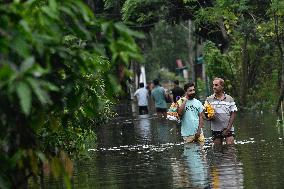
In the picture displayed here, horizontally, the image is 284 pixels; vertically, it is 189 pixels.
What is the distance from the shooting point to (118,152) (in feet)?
56.4

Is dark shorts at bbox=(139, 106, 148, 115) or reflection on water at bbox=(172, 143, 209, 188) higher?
dark shorts at bbox=(139, 106, 148, 115)

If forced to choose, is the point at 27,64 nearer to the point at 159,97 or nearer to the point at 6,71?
the point at 6,71

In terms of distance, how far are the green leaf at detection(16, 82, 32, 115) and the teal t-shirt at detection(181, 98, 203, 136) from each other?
10.5 meters

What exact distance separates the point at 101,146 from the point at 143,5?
593 inches

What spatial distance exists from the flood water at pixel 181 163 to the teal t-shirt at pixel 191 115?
42cm

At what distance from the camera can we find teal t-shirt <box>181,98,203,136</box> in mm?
15734

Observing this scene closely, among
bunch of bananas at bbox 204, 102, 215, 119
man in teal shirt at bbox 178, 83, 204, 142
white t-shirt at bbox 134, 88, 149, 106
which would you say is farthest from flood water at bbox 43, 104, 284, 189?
white t-shirt at bbox 134, 88, 149, 106

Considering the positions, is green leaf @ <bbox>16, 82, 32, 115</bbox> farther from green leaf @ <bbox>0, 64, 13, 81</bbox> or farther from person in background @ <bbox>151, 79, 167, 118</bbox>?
person in background @ <bbox>151, 79, 167, 118</bbox>

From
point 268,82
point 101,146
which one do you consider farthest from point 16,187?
point 268,82

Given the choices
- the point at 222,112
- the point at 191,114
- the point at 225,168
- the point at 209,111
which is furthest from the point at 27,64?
the point at 191,114

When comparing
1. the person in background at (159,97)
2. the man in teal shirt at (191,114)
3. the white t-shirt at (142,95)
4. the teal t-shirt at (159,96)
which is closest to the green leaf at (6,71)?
the man in teal shirt at (191,114)

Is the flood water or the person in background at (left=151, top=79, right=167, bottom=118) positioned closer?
the flood water

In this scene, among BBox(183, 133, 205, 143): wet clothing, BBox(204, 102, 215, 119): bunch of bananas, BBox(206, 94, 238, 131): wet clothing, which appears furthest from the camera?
BBox(183, 133, 205, 143): wet clothing

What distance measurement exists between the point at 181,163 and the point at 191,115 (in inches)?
86.9
